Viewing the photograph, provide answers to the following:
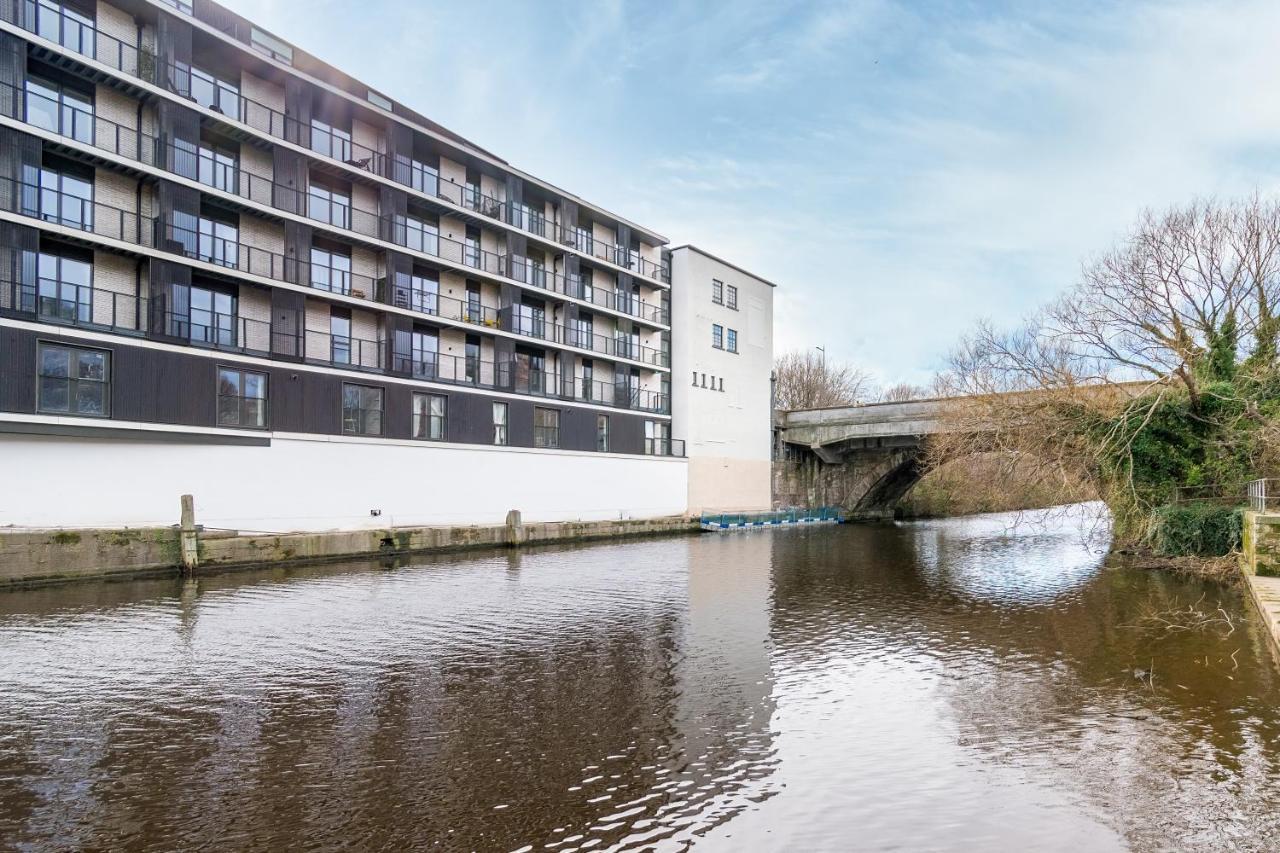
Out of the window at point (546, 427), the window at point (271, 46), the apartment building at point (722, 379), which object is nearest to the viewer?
the window at point (271, 46)

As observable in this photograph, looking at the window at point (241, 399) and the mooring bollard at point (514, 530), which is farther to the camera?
the mooring bollard at point (514, 530)

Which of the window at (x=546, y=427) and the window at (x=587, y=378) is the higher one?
the window at (x=587, y=378)

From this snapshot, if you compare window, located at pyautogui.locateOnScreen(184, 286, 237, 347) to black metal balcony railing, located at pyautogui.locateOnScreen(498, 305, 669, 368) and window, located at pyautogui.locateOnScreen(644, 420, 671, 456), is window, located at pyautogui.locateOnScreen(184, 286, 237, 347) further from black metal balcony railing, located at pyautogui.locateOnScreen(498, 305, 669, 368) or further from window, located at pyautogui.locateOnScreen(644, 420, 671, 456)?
window, located at pyautogui.locateOnScreen(644, 420, 671, 456)

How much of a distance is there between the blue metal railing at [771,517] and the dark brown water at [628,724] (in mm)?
20161

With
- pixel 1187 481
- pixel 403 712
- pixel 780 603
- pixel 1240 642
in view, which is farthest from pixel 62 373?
pixel 1187 481

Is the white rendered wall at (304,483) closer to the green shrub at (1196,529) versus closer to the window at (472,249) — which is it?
the window at (472,249)

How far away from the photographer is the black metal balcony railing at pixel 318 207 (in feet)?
66.5

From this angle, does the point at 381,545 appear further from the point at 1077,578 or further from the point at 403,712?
the point at 1077,578

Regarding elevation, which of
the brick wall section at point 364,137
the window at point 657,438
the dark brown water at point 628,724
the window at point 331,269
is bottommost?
the dark brown water at point 628,724

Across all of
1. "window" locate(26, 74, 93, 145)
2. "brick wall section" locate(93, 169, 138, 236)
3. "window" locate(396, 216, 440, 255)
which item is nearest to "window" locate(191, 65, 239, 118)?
"window" locate(26, 74, 93, 145)

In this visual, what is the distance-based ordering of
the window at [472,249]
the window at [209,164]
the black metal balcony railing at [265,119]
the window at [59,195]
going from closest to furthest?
the window at [59,195]
the black metal balcony railing at [265,119]
the window at [209,164]
the window at [472,249]

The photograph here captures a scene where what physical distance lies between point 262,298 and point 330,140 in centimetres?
648

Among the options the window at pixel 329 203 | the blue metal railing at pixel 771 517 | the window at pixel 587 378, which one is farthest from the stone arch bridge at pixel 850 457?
the window at pixel 329 203

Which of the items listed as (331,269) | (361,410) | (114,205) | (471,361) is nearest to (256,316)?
(331,269)
